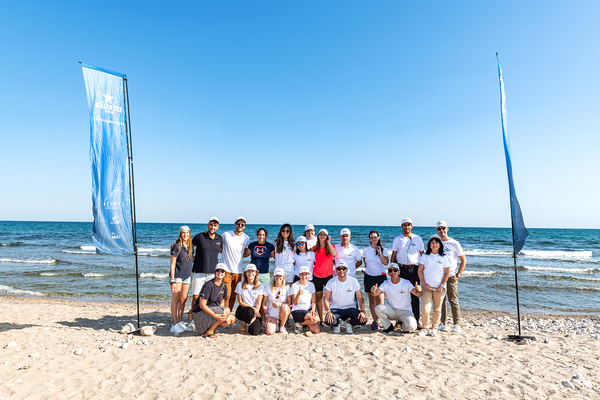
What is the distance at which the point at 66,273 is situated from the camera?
47.3ft

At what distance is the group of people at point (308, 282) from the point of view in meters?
5.90

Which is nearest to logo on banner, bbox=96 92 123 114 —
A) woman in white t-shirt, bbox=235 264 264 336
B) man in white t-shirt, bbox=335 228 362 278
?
woman in white t-shirt, bbox=235 264 264 336

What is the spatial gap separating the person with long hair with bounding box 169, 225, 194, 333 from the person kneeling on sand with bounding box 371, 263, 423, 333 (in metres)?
3.69

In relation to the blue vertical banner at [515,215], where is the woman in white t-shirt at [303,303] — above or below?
below

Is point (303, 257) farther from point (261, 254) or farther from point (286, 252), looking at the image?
point (261, 254)

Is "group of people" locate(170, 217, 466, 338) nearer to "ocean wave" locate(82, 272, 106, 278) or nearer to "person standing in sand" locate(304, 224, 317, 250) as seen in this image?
"person standing in sand" locate(304, 224, 317, 250)

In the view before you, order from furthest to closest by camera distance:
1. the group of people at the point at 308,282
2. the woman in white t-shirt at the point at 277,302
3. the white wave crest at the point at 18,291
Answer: the white wave crest at the point at 18,291
the woman in white t-shirt at the point at 277,302
the group of people at the point at 308,282

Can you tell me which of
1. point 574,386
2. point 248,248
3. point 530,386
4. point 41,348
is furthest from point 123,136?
point 574,386

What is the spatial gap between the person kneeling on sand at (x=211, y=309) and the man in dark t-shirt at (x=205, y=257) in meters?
0.34

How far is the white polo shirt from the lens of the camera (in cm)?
630

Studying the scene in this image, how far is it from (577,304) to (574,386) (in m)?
Answer: 8.75

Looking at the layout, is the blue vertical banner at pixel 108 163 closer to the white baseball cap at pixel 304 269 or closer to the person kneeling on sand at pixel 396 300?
the white baseball cap at pixel 304 269

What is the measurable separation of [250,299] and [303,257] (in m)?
1.32

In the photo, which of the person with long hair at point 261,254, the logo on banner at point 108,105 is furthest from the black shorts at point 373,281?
the logo on banner at point 108,105
